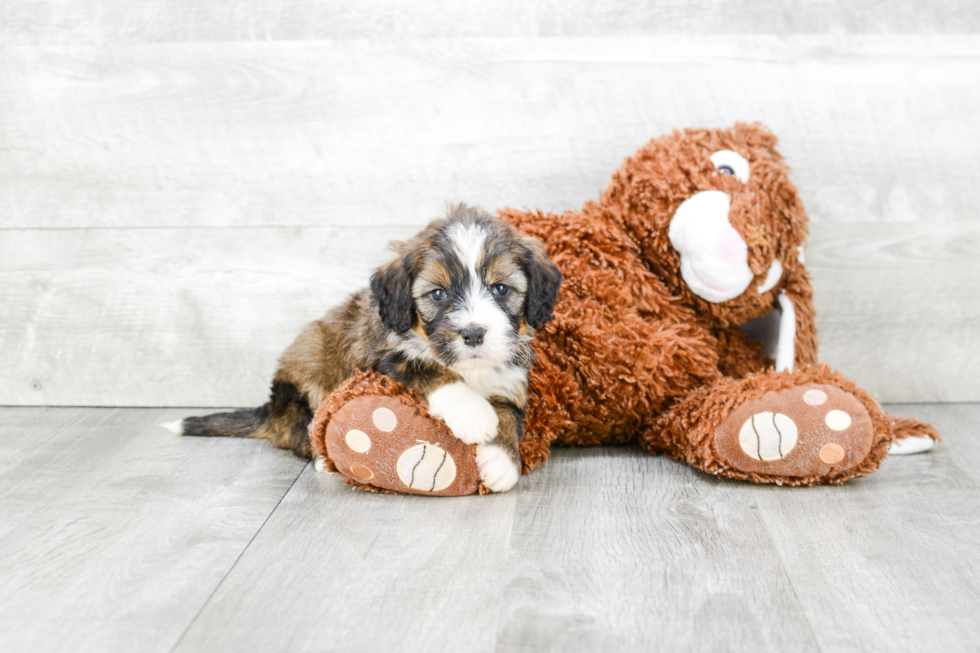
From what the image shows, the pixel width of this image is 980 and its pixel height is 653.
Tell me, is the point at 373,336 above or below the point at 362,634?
above

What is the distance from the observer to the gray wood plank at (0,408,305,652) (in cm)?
158

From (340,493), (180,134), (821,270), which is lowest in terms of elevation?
(340,493)

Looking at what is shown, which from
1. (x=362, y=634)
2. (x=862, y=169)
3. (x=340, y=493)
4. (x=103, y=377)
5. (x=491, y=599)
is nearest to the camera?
(x=362, y=634)

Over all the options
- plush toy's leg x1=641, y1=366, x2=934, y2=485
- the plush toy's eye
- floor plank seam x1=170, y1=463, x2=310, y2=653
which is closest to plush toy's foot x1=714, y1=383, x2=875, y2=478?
plush toy's leg x1=641, y1=366, x2=934, y2=485

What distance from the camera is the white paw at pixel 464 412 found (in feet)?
6.67

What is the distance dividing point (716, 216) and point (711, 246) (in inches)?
3.5

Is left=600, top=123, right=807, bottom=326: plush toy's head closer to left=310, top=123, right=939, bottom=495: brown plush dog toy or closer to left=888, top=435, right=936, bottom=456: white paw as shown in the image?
left=310, top=123, right=939, bottom=495: brown plush dog toy

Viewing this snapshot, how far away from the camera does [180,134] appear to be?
297 cm

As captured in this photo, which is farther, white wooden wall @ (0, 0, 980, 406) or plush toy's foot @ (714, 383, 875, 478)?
white wooden wall @ (0, 0, 980, 406)

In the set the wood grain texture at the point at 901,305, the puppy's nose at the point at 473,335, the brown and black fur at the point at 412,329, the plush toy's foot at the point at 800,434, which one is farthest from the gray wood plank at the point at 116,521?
the wood grain texture at the point at 901,305

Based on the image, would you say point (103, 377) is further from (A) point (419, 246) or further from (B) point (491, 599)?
(B) point (491, 599)

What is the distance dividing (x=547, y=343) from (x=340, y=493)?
2.51 feet

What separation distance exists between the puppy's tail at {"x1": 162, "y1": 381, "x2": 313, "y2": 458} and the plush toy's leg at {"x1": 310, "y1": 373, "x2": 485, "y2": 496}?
38cm

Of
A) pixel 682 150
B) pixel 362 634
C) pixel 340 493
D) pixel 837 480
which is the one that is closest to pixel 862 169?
pixel 682 150
